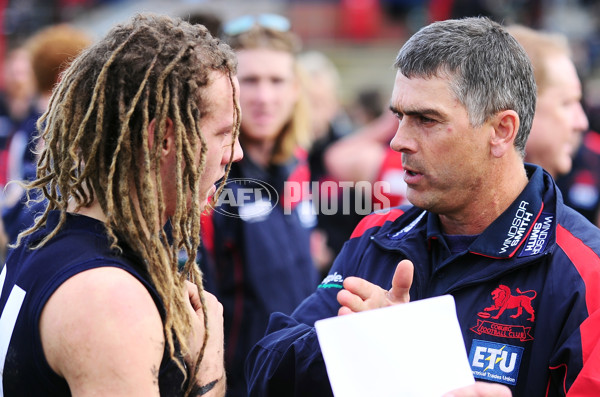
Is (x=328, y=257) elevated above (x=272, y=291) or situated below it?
below

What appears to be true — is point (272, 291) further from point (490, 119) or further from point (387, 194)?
point (490, 119)

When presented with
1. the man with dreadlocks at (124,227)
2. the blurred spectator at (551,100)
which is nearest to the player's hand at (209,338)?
the man with dreadlocks at (124,227)

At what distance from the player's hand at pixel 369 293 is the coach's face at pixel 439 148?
44 centimetres

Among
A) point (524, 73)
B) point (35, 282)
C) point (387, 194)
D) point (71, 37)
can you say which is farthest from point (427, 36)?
point (71, 37)

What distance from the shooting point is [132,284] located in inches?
67.0

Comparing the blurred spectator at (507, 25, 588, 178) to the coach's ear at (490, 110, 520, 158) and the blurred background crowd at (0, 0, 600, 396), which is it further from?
the coach's ear at (490, 110, 520, 158)

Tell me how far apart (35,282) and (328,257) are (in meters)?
4.33

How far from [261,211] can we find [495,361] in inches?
75.4

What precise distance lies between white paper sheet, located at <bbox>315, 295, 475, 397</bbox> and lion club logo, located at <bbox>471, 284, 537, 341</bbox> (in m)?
0.25

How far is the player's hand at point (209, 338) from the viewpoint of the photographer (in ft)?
6.33

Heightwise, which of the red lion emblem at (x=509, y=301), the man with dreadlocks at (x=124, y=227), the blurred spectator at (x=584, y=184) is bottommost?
the blurred spectator at (x=584, y=184)

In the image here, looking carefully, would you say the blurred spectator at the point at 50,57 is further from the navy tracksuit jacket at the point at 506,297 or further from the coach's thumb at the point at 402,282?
the coach's thumb at the point at 402,282

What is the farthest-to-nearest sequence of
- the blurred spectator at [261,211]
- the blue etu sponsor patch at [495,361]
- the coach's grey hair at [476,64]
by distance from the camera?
1. the blurred spectator at [261,211]
2. the coach's grey hair at [476,64]
3. the blue etu sponsor patch at [495,361]

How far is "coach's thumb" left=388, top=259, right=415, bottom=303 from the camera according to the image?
2.02m
